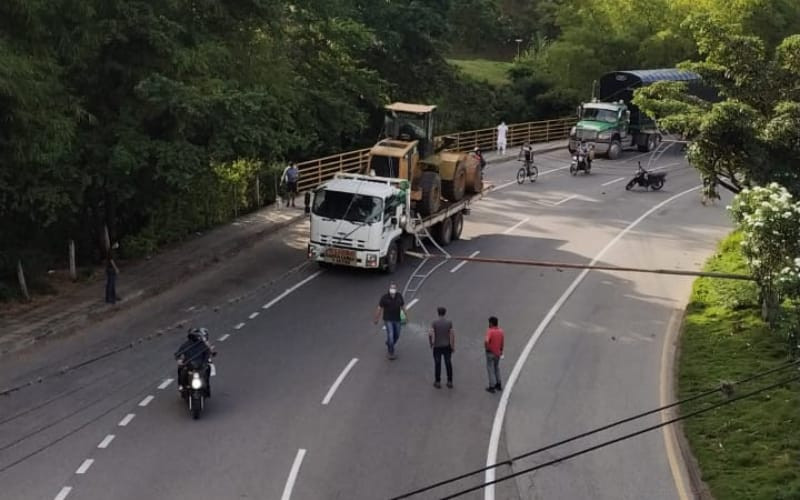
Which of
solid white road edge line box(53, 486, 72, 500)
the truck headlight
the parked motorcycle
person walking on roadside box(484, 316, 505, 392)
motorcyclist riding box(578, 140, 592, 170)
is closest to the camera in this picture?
solid white road edge line box(53, 486, 72, 500)

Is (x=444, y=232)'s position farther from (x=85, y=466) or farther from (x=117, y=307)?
(x=85, y=466)

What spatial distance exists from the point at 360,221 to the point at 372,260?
1.03 m

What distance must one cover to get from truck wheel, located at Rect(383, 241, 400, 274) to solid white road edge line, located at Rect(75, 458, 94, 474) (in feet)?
39.7

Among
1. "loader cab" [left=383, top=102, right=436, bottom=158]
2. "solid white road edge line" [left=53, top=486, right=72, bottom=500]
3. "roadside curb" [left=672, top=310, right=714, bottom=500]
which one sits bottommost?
"roadside curb" [left=672, top=310, right=714, bottom=500]

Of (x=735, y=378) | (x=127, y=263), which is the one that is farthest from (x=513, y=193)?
(x=735, y=378)

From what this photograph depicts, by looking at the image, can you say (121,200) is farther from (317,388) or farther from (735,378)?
(735,378)

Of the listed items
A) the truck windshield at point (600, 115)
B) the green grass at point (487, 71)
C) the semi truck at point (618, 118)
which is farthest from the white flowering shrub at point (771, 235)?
the green grass at point (487, 71)

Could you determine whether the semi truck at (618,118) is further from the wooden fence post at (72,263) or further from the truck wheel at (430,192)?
the wooden fence post at (72,263)

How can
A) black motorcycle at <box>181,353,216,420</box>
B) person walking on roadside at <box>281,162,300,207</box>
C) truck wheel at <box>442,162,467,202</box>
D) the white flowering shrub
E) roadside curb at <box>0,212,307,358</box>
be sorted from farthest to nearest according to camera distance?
person walking on roadside at <box>281,162,300,207</box>, truck wheel at <box>442,162,467,202</box>, roadside curb at <box>0,212,307,358</box>, the white flowering shrub, black motorcycle at <box>181,353,216,420</box>

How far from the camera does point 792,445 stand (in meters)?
14.5

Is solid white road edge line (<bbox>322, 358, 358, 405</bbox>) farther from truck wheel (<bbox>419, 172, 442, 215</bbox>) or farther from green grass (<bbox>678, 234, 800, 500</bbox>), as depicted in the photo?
truck wheel (<bbox>419, 172, 442, 215</bbox>)

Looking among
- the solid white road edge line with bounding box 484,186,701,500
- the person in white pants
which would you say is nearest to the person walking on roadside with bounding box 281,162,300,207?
the solid white road edge line with bounding box 484,186,701,500

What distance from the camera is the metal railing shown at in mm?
37594

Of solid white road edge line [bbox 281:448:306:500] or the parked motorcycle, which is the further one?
the parked motorcycle
